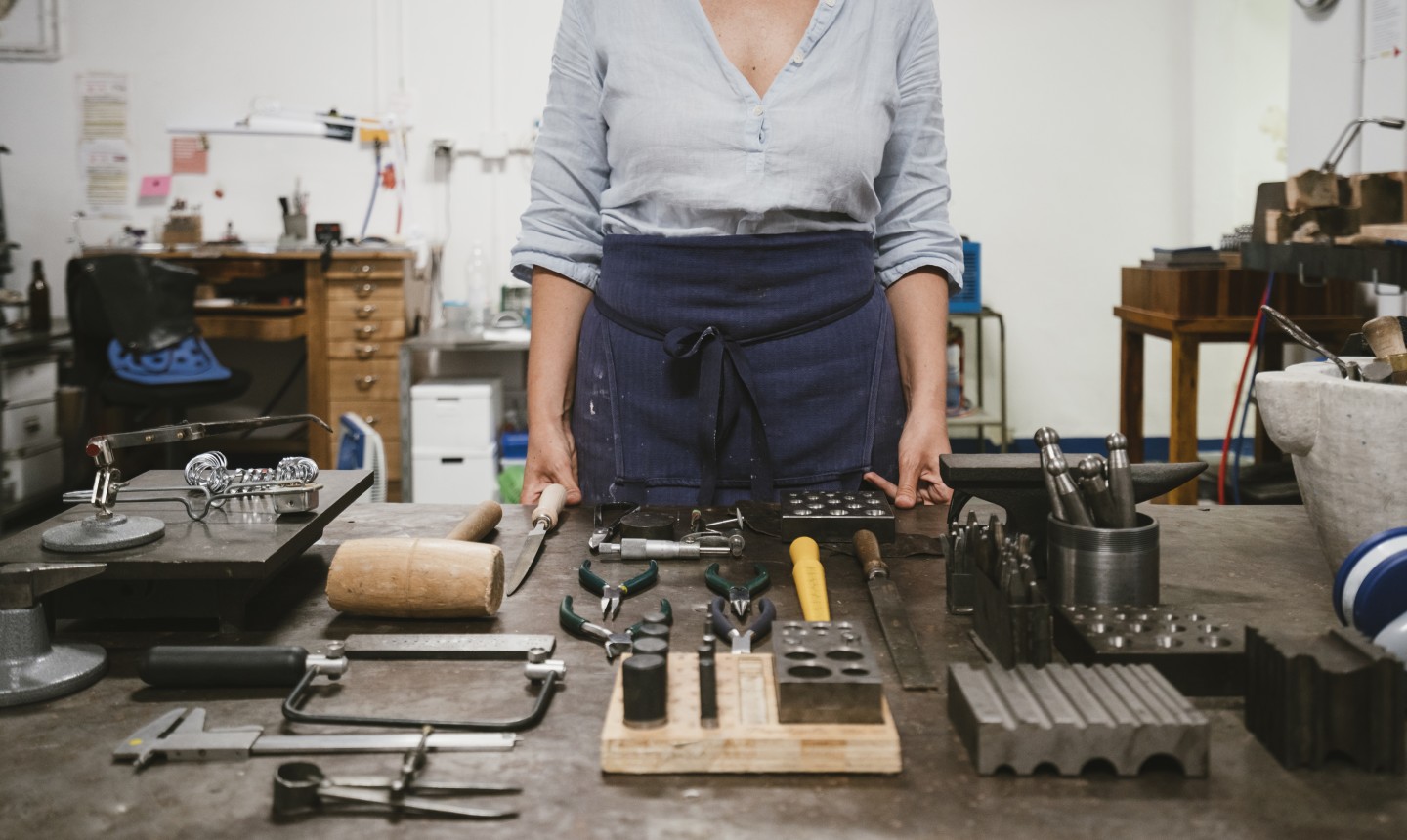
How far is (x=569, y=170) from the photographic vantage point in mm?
1736

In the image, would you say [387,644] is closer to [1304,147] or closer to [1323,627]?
[1323,627]

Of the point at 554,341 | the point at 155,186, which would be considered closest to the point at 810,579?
the point at 554,341

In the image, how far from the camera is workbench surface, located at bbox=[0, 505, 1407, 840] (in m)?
0.64

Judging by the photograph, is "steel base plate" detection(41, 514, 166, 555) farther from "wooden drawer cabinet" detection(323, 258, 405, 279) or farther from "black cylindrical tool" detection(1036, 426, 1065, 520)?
"wooden drawer cabinet" detection(323, 258, 405, 279)

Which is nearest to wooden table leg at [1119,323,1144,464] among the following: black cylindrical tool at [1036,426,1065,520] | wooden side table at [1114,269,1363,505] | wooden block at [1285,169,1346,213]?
wooden side table at [1114,269,1363,505]

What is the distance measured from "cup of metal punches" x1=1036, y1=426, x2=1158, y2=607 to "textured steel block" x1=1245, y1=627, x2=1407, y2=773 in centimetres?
20

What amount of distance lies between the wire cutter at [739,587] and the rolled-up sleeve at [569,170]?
773mm

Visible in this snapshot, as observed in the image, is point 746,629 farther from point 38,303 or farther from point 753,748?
point 38,303

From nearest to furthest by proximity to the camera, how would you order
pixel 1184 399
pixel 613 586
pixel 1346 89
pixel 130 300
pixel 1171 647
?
pixel 1171 647
pixel 613 586
pixel 1184 399
pixel 1346 89
pixel 130 300

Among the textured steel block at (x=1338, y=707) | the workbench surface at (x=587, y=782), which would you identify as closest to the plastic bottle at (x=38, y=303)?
the workbench surface at (x=587, y=782)


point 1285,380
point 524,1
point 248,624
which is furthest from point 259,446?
point 1285,380

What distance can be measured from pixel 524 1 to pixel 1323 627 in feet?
17.1

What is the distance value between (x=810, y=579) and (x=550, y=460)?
72cm

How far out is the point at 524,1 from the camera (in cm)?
548
